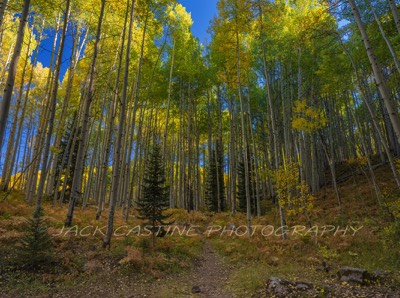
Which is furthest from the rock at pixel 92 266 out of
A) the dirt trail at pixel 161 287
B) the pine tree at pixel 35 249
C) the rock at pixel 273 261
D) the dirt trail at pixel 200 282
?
the rock at pixel 273 261

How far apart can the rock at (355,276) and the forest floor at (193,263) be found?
6.1 inches

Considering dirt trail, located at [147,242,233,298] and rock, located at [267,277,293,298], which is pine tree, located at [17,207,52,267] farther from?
rock, located at [267,277,293,298]

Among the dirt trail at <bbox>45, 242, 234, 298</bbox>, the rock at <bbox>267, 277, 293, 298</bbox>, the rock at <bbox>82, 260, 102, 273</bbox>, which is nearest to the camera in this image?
the rock at <bbox>267, 277, 293, 298</bbox>

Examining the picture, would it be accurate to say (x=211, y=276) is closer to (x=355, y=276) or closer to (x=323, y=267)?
(x=323, y=267)

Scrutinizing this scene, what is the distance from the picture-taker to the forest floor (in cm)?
628

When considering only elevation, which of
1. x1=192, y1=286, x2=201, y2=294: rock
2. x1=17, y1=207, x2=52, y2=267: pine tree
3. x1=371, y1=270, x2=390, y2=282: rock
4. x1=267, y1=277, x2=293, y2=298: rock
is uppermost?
x1=17, y1=207, x2=52, y2=267: pine tree

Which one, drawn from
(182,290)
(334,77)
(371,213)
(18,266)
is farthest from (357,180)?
(18,266)

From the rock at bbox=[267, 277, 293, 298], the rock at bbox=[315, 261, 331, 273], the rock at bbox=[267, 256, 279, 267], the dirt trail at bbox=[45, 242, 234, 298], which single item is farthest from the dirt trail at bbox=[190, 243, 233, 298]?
the rock at bbox=[315, 261, 331, 273]

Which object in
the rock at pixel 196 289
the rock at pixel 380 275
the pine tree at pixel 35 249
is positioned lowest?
the rock at pixel 196 289

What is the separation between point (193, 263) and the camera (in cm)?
903

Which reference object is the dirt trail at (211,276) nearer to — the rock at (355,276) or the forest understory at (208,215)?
the forest understory at (208,215)

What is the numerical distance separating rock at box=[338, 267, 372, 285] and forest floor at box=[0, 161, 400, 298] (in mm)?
156

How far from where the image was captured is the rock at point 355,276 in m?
6.42

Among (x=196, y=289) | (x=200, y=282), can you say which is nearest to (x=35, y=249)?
(x=196, y=289)
